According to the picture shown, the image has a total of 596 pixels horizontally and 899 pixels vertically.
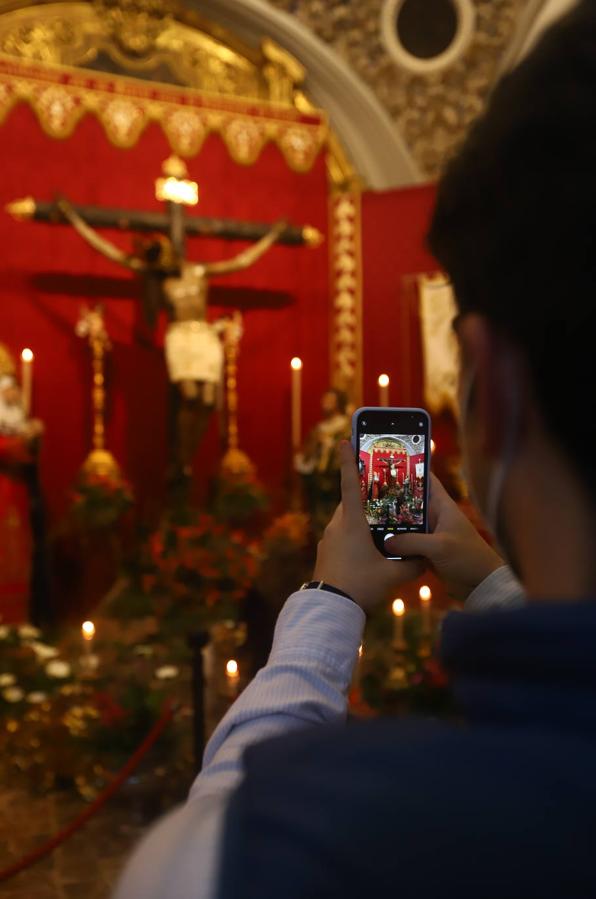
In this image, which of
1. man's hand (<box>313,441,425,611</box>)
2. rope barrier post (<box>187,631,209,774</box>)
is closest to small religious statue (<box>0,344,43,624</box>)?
rope barrier post (<box>187,631,209,774</box>)

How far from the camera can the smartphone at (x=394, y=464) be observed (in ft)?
2.66

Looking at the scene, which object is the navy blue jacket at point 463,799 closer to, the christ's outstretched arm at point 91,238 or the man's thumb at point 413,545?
the man's thumb at point 413,545

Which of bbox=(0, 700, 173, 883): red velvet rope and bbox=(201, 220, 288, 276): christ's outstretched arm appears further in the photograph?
bbox=(201, 220, 288, 276): christ's outstretched arm

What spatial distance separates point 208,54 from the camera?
18.6 ft

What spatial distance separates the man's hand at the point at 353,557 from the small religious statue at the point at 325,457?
368 centimetres

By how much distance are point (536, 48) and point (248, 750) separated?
321 mm

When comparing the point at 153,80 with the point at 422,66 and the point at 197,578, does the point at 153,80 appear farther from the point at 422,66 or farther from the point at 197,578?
the point at 197,578

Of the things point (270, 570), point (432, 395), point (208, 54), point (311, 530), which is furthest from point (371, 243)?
point (270, 570)

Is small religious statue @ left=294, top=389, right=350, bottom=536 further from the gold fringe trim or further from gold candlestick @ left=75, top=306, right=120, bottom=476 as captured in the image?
the gold fringe trim

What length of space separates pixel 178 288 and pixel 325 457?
1.17 meters

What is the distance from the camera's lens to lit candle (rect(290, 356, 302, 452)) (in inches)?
198

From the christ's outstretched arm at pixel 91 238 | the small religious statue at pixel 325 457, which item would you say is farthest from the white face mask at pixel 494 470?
the christ's outstretched arm at pixel 91 238

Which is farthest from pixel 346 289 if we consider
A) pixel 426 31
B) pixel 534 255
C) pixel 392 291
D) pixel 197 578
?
pixel 534 255

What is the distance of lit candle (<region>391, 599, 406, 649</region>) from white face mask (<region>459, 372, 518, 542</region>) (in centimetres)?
203
